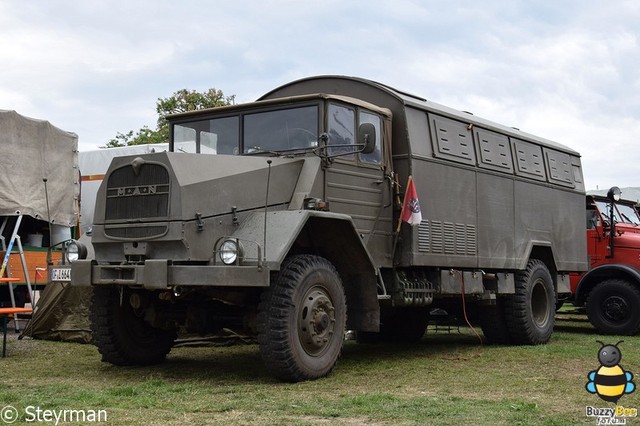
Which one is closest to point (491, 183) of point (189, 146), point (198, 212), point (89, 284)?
point (189, 146)

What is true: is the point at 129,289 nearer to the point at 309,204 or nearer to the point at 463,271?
the point at 309,204

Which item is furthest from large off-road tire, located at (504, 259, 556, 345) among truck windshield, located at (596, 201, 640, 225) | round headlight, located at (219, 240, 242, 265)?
round headlight, located at (219, 240, 242, 265)

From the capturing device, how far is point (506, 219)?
11.2m

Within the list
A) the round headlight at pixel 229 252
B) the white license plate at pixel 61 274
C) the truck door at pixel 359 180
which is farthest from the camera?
the truck door at pixel 359 180

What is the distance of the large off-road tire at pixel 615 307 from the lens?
13039mm

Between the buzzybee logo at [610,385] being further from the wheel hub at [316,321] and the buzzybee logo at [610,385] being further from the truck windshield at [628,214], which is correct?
the truck windshield at [628,214]

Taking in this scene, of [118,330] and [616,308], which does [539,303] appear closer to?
[616,308]

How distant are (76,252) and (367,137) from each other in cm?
305

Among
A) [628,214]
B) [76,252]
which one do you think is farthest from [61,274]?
[628,214]

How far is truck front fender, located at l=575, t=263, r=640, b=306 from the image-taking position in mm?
13273

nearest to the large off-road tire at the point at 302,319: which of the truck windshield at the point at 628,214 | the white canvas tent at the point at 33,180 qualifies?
the white canvas tent at the point at 33,180

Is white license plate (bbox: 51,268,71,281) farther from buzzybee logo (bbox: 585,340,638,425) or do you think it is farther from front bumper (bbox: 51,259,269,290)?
buzzybee logo (bbox: 585,340,638,425)

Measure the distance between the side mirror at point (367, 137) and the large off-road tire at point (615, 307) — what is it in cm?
684

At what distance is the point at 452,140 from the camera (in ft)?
33.6
